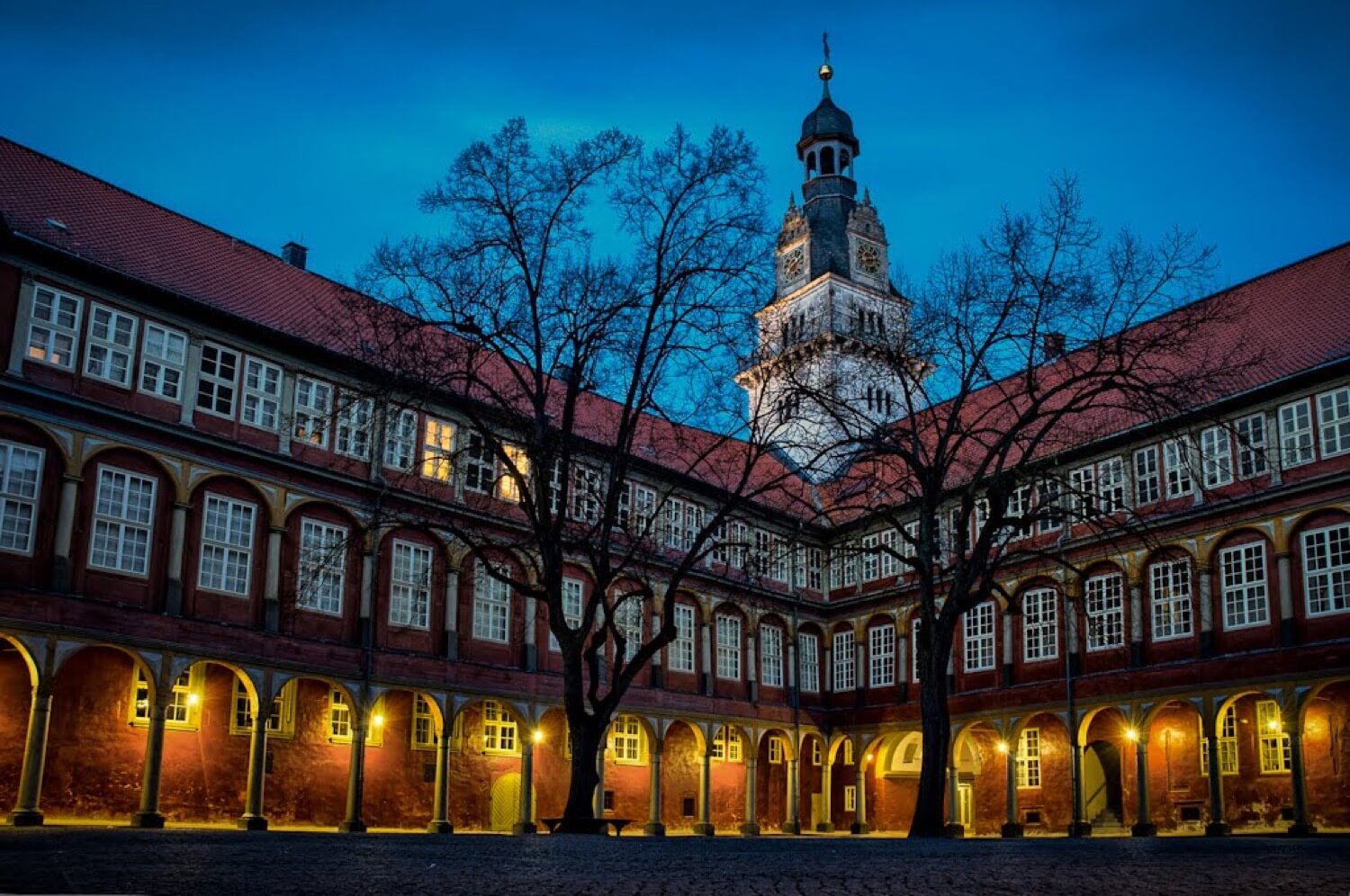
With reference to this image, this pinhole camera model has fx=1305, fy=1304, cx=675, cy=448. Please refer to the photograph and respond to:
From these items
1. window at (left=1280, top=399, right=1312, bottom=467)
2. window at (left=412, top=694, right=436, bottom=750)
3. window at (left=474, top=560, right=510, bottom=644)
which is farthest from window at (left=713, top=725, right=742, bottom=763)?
window at (left=1280, top=399, right=1312, bottom=467)

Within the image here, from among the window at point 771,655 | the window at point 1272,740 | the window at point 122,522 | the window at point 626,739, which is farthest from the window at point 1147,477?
the window at point 122,522

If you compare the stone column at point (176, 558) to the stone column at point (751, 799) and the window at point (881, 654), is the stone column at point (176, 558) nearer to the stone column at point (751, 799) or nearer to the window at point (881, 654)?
the stone column at point (751, 799)

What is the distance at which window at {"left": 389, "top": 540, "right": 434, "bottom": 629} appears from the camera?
32.4 metres

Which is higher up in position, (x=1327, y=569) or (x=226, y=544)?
(x=1327, y=569)

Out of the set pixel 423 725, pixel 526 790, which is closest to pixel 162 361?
pixel 423 725

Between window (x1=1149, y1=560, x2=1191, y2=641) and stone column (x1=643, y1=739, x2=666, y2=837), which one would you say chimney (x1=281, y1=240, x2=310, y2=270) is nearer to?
stone column (x1=643, y1=739, x2=666, y2=837)

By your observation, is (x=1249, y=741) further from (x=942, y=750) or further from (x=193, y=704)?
(x=193, y=704)

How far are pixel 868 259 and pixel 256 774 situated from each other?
3615 cm

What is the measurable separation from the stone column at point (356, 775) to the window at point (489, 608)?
4.53 m

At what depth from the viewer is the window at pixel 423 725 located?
34.0 meters

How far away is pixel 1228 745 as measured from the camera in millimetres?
33812

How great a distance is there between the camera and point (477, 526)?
33.8 metres

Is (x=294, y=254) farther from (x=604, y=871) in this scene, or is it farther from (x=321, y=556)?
(x=604, y=871)

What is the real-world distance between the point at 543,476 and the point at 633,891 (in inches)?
652
